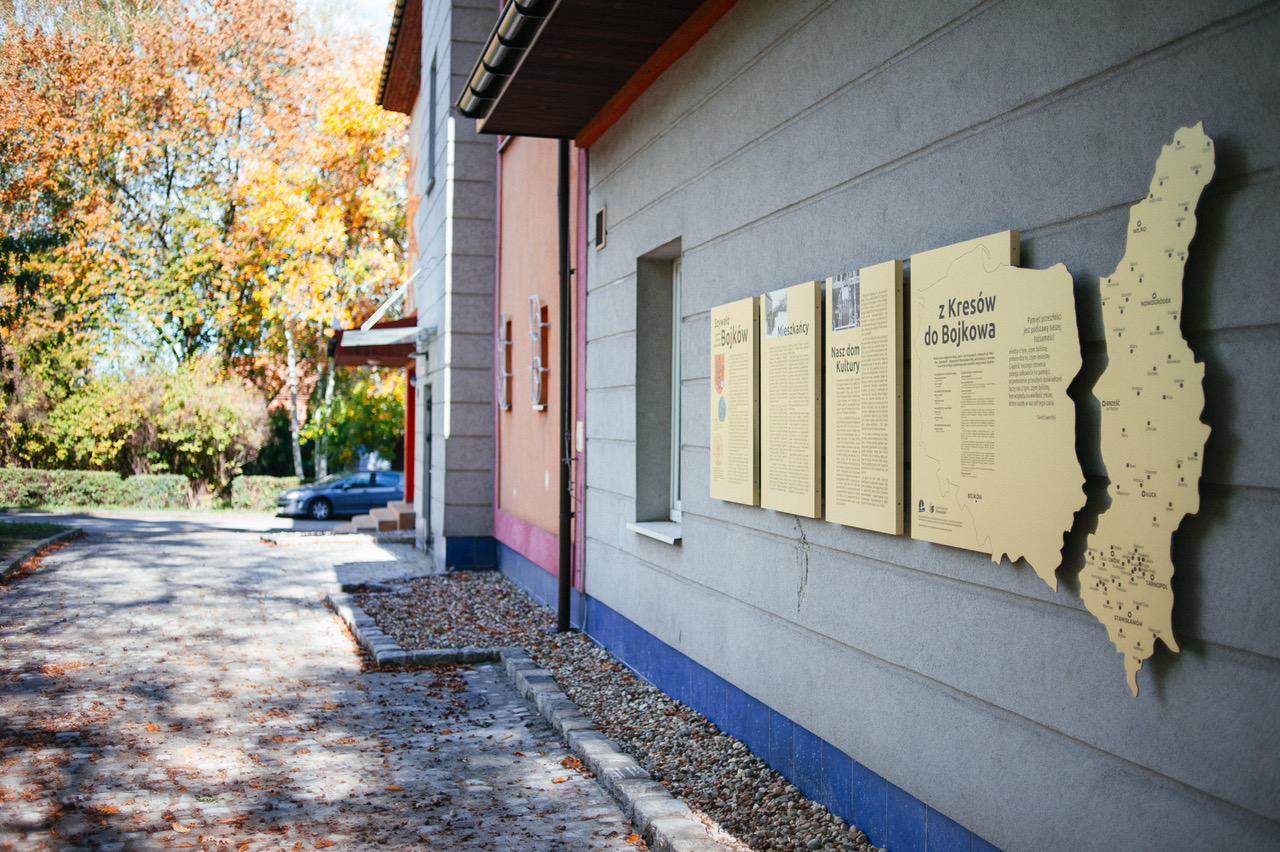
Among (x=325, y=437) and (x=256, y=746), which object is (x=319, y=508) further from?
(x=256, y=746)

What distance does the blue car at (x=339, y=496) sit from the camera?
A: 23.6 m

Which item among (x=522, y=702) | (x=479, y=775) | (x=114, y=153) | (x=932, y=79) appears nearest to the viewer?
(x=932, y=79)

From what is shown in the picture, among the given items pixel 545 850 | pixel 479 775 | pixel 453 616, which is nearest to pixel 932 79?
pixel 545 850

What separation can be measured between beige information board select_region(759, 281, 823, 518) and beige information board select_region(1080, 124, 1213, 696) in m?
1.64

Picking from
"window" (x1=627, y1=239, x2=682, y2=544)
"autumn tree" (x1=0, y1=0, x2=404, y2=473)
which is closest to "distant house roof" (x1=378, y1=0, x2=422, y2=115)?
"autumn tree" (x1=0, y1=0, x2=404, y2=473)

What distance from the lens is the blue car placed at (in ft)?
77.4

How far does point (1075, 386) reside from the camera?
2.74m

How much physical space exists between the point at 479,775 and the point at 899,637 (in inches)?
96.1

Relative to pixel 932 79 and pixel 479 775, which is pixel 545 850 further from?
pixel 932 79

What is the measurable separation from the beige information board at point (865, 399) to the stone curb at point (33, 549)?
10794 millimetres

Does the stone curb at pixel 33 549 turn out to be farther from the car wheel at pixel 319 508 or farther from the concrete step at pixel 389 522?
the car wheel at pixel 319 508

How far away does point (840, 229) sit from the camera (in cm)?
411

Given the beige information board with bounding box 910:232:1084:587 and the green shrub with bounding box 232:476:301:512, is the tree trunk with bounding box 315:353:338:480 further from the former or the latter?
the beige information board with bounding box 910:232:1084:587

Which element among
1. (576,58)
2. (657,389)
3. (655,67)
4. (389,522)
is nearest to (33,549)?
(389,522)
